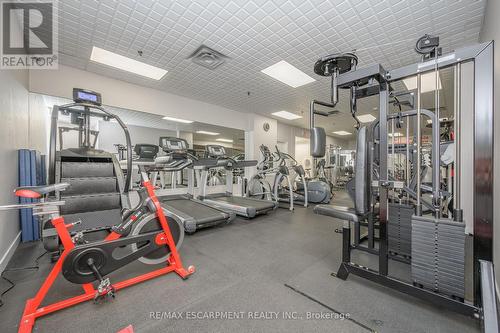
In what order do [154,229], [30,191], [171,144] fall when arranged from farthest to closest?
[171,144] → [154,229] → [30,191]

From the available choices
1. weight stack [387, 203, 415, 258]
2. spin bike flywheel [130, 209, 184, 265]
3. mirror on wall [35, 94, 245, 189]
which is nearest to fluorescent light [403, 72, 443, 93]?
weight stack [387, 203, 415, 258]

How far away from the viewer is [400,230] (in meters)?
2.40

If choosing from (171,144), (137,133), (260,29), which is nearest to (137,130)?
(137,133)

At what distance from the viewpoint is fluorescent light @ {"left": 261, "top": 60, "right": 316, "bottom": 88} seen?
3.75 meters

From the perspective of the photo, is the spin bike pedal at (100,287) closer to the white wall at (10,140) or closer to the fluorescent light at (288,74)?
the white wall at (10,140)

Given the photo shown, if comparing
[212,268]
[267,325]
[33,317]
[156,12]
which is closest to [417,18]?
[156,12]

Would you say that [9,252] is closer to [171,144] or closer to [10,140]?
[10,140]

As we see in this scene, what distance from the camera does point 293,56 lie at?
3.38 meters

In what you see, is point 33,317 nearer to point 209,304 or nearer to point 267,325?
point 209,304

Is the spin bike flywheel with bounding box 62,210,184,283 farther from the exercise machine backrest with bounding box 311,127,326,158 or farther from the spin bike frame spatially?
the exercise machine backrest with bounding box 311,127,326,158

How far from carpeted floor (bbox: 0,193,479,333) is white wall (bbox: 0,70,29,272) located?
273 mm

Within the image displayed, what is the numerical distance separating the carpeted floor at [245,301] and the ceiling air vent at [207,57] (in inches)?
118

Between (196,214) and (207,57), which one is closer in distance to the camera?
(207,57)

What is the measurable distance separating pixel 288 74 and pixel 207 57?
1.63m
